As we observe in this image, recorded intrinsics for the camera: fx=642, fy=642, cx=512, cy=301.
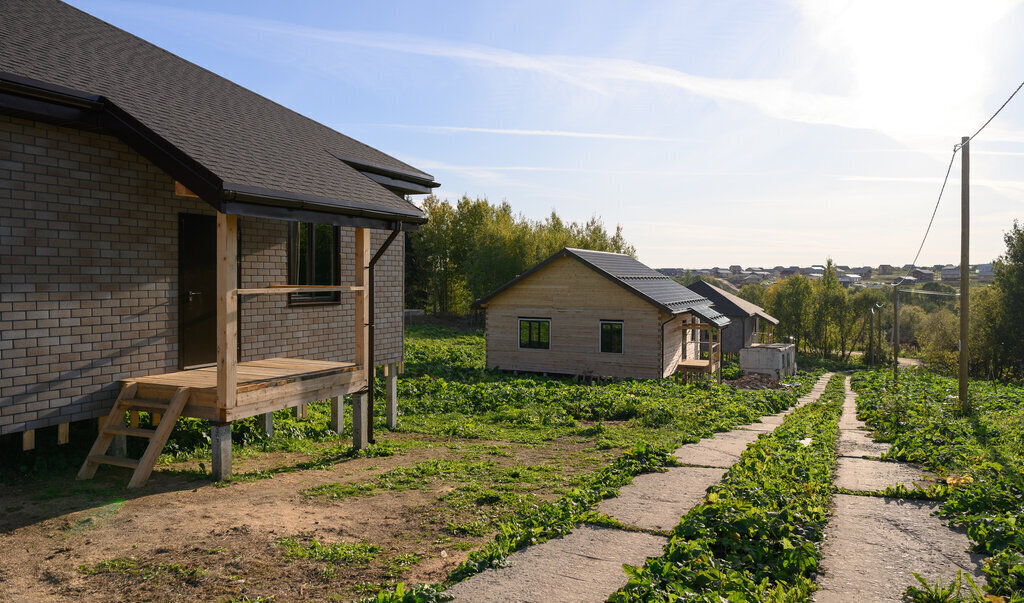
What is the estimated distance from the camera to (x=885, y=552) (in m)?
5.84

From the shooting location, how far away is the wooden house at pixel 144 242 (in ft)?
23.8

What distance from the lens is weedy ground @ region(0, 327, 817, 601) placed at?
5.38 m

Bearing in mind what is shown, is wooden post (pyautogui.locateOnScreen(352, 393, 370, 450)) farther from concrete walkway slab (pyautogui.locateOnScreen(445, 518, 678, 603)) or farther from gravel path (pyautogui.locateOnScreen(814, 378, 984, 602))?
gravel path (pyautogui.locateOnScreen(814, 378, 984, 602))

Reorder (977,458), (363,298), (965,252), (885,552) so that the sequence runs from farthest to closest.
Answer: (965,252) < (363,298) < (977,458) < (885,552)

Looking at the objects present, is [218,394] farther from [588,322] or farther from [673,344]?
[673,344]

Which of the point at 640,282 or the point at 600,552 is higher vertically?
the point at 640,282

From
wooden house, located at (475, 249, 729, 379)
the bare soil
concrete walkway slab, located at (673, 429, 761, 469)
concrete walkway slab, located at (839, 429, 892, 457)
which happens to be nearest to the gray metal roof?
wooden house, located at (475, 249, 729, 379)

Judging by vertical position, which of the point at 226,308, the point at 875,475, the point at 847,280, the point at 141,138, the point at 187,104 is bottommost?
the point at 875,475

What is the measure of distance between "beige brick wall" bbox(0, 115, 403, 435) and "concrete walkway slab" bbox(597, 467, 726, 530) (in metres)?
6.35

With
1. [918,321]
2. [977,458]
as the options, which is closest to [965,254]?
[977,458]

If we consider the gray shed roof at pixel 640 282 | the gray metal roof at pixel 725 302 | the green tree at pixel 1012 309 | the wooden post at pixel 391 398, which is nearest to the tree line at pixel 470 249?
the gray metal roof at pixel 725 302

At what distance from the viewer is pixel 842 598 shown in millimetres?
4910

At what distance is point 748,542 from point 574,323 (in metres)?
19.8

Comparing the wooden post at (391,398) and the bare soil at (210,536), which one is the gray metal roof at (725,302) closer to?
the wooden post at (391,398)
